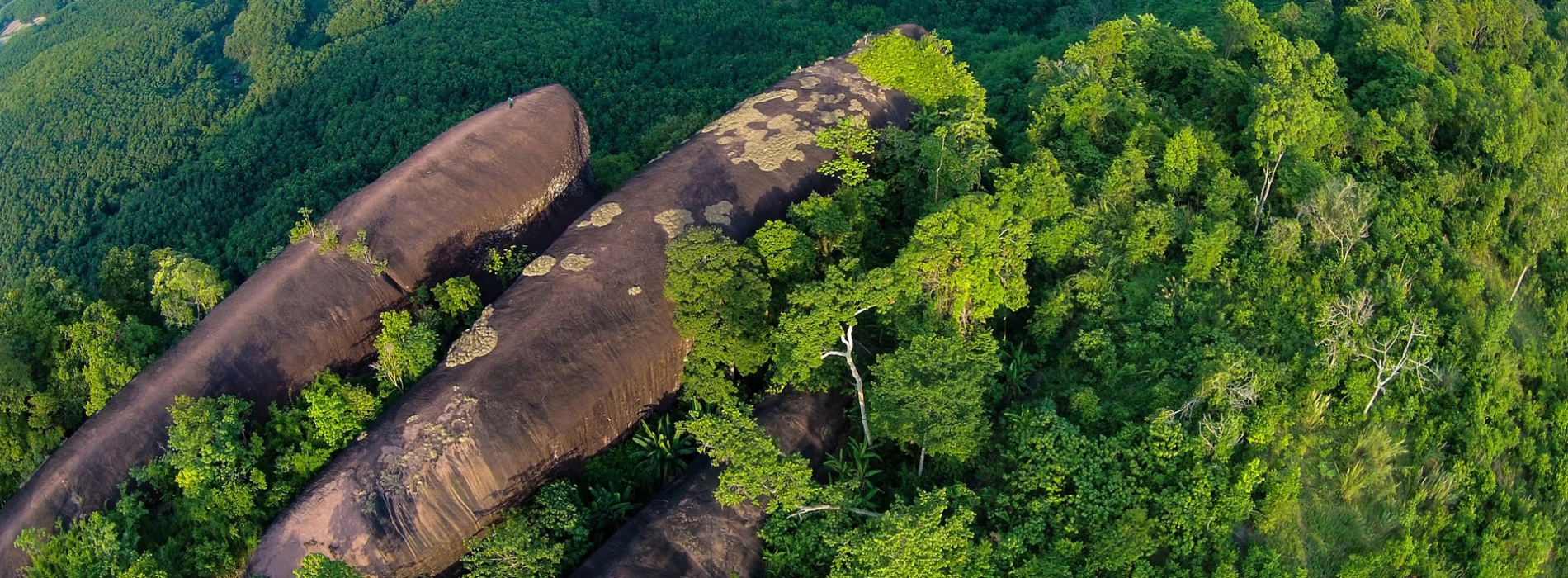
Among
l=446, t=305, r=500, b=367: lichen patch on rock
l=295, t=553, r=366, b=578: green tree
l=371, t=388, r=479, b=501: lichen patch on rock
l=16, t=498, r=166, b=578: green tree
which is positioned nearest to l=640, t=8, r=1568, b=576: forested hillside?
l=446, t=305, r=500, b=367: lichen patch on rock

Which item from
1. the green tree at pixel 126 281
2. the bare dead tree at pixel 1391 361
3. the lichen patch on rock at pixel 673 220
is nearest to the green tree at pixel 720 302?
the lichen patch on rock at pixel 673 220

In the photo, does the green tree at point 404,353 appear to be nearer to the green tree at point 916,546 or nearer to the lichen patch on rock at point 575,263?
the lichen patch on rock at point 575,263

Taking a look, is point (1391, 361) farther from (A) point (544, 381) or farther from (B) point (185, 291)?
(B) point (185, 291)

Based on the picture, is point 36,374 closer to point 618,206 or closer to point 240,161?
point 618,206

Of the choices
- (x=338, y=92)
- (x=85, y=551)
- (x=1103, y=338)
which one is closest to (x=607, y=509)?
(x=85, y=551)

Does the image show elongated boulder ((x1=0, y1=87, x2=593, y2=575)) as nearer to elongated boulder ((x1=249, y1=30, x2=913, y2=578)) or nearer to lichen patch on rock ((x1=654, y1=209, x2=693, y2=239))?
elongated boulder ((x1=249, y1=30, x2=913, y2=578))

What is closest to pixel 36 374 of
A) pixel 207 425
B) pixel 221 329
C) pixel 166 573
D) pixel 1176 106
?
pixel 221 329
